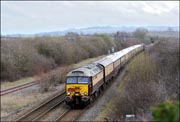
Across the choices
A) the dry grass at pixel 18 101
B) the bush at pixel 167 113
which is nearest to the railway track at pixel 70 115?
the dry grass at pixel 18 101

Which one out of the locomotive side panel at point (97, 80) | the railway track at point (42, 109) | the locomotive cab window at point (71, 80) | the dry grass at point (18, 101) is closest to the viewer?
the railway track at point (42, 109)

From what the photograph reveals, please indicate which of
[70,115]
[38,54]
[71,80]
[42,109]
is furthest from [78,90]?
[38,54]

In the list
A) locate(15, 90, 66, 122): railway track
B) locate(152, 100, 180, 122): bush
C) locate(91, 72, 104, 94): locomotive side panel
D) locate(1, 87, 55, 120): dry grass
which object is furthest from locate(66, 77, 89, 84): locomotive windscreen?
locate(152, 100, 180, 122): bush

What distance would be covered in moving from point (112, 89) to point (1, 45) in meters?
25.7

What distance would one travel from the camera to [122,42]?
116 m

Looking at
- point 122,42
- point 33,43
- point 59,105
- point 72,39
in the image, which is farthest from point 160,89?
point 122,42

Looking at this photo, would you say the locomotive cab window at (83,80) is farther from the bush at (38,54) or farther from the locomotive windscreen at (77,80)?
the bush at (38,54)

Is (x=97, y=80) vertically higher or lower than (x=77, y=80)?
lower

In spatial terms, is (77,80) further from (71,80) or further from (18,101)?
(18,101)

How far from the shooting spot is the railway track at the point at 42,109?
21.4 meters

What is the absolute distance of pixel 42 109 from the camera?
2414 centimetres

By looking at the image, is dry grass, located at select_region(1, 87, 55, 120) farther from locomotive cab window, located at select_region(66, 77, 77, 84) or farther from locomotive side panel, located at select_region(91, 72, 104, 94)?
locomotive side panel, located at select_region(91, 72, 104, 94)

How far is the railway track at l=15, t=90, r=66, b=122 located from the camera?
21.4m

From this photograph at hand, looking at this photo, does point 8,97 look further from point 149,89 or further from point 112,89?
point 149,89
